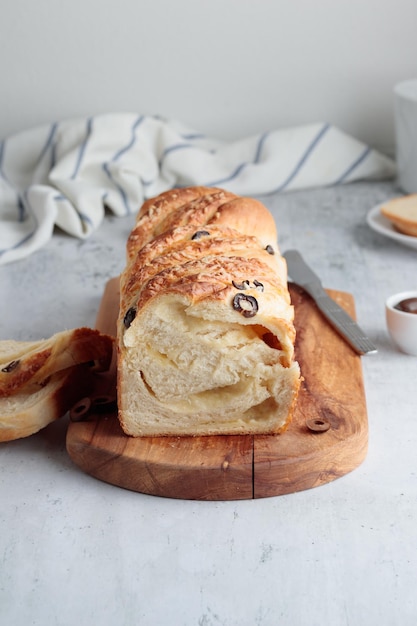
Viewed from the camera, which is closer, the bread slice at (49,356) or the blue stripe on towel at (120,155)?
the bread slice at (49,356)

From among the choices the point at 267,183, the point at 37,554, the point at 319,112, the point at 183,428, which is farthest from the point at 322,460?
the point at 319,112

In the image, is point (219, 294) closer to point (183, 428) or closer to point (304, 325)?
point (183, 428)

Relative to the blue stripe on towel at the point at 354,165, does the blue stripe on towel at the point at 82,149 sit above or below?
above

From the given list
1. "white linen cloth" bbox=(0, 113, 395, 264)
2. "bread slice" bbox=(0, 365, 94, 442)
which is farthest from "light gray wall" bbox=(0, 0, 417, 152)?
"bread slice" bbox=(0, 365, 94, 442)

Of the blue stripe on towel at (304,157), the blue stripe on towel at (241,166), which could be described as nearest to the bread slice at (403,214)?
the blue stripe on towel at (304,157)

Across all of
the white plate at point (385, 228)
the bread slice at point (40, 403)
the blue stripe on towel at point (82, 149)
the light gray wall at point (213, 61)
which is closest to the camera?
the bread slice at point (40, 403)

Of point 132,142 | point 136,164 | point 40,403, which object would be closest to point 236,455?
point 40,403

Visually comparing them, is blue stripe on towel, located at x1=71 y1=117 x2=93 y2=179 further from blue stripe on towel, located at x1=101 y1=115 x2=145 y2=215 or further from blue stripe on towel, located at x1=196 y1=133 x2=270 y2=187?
blue stripe on towel, located at x1=196 y1=133 x2=270 y2=187

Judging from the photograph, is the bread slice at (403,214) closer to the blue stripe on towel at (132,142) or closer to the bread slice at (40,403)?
the blue stripe on towel at (132,142)

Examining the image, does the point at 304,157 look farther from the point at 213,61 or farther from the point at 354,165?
the point at 213,61
